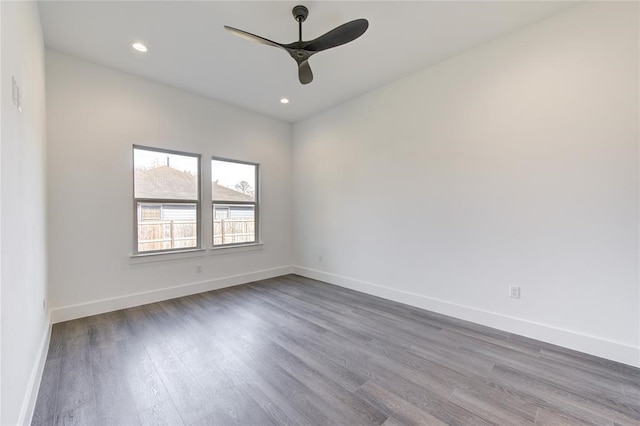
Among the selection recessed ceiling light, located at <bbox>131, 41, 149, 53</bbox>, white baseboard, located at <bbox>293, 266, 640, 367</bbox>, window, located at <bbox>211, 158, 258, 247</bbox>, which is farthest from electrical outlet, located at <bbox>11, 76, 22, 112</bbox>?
white baseboard, located at <bbox>293, 266, 640, 367</bbox>

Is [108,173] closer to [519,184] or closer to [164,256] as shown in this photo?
[164,256]

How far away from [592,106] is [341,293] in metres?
3.28

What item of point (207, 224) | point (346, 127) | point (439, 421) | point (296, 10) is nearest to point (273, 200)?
point (207, 224)

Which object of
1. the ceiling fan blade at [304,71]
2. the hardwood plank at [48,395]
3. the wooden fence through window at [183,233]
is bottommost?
the hardwood plank at [48,395]

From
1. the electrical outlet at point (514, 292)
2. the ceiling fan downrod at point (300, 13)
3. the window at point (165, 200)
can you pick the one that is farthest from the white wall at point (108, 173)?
the electrical outlet at point (514, 292)

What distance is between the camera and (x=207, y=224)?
3.97 m

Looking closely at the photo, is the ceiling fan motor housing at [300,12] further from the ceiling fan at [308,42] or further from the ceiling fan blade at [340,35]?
the ceiling fan blade at [340,35]

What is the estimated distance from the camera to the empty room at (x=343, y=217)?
1.66 metres

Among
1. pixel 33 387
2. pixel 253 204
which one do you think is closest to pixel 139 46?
pixel 253 204

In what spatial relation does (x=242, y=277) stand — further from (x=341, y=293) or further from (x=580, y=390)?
(x=580, y=390)

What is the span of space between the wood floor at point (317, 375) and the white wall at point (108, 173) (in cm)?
44

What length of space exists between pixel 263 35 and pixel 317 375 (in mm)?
3064

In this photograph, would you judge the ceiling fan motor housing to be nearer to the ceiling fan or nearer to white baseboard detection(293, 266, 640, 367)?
the ceiling fan

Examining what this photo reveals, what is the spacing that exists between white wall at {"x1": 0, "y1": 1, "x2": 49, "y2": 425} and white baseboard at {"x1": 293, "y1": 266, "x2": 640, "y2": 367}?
3314 millimetres
